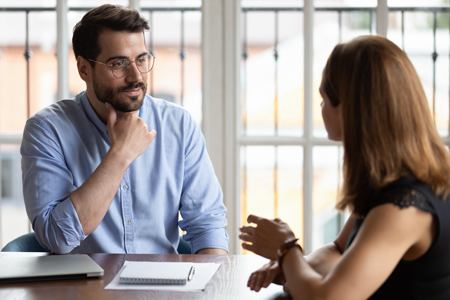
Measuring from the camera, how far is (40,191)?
5.20 feet

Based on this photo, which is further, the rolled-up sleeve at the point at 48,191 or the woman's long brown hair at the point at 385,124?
the rolled-up sleeve at the point at 48,191

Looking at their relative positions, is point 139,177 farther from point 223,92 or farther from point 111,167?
point 223,92

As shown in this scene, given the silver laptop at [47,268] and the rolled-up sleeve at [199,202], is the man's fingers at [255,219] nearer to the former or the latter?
the silver laptop at [47,268]

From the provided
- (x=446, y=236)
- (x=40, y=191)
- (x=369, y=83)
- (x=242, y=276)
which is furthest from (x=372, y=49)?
(x=40, y=191)

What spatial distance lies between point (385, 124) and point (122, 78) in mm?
1129

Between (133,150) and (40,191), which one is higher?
(133,150)

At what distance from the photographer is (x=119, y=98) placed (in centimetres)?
181

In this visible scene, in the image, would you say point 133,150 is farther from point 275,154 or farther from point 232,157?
point 275,154

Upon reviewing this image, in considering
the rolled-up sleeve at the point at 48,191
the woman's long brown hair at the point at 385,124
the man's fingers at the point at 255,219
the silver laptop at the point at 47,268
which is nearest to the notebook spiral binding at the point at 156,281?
the silver laptop at the point at 47,268

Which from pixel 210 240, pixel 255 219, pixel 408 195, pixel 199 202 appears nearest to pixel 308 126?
pixel 199 202

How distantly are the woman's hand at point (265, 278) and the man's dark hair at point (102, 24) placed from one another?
108 cm

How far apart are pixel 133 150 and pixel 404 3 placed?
5.73 feet

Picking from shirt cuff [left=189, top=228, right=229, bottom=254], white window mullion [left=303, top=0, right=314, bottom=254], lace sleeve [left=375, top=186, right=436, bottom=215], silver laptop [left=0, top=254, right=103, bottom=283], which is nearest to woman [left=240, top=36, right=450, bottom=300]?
lace sleeve [left=375, top=186, right=436, bottom=215]

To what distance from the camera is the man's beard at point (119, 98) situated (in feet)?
5.93
